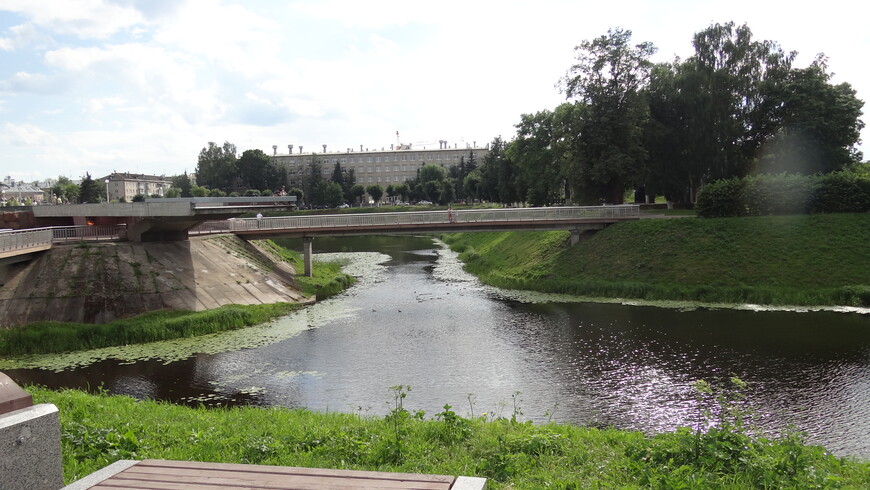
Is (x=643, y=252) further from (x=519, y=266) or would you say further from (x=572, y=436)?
(x=572, y=436)

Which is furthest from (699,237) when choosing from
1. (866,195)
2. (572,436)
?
(572,436)

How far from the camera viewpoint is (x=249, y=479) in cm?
631

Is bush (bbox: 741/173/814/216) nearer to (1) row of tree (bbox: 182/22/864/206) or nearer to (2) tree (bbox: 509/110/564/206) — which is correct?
(1) row of tree (bbox: 182/22/864/206)

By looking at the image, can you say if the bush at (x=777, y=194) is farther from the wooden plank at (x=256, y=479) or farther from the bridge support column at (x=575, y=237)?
the wooden plank at (x=256, y=479)

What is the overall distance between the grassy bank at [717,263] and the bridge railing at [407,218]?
8.17 ft

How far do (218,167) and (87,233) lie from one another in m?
124

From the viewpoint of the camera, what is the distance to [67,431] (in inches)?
417

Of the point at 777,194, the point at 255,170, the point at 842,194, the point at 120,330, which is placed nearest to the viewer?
the point at 120,330

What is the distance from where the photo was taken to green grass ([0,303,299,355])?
89.6ft

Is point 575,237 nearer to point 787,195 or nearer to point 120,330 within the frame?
point 787,195

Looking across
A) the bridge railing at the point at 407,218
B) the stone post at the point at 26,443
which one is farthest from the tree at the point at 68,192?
the stone post at the point at 26,443

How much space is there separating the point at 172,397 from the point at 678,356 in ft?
61.7

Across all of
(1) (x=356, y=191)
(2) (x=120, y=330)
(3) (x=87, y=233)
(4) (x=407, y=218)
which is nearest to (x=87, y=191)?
(1) (x=356, y=191)

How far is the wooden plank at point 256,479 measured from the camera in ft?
20.2
